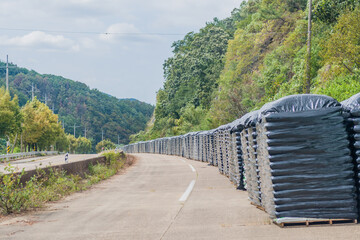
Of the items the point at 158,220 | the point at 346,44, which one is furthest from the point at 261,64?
the point at 158,220

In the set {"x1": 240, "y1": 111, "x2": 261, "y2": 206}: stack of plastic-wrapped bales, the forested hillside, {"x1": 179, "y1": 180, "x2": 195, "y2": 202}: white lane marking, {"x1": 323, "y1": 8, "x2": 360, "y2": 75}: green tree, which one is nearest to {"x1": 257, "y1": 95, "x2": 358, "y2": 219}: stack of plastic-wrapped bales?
{"x1": 240, "y1": 111, "x2": 261, "y2": 206}: stack of plastic-wrapped bales

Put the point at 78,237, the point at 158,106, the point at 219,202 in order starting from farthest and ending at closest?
the point at 158,106 → the point at 219,202 → the point at 78,237

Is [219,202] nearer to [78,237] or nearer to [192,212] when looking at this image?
[192,212]

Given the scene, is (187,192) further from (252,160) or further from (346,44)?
(346,44)

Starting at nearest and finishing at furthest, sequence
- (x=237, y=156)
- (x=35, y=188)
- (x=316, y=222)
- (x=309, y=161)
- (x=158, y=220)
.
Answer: (x=316, y=222)
(x=309, y=161)
(x=158, y=220)
(x=35, y=188)
(x=237, y=156)

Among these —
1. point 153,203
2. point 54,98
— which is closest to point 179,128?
point 153,203

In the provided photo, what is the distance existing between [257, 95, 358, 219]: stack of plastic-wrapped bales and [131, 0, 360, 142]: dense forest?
18995 millimetres

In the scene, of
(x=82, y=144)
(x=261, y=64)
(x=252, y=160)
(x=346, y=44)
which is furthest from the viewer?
(x=82, y=144)

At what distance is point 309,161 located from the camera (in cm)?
770

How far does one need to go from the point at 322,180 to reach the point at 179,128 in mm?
78027

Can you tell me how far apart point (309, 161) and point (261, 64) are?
48.5 metres

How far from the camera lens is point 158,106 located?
94875 millimetres

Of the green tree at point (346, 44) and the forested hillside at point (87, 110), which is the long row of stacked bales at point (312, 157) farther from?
the forested hillside at point (87, 110)

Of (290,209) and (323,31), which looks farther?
(323,31)
